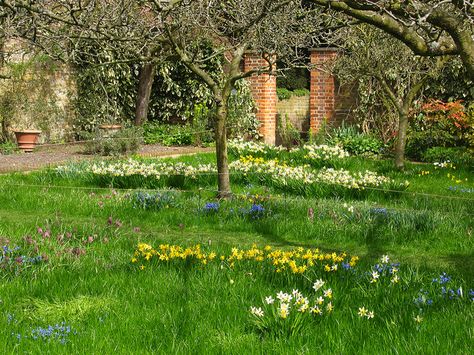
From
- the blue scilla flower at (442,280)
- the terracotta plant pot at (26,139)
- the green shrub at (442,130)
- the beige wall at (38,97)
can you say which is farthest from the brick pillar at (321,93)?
the blue scilla flower at (442,280)

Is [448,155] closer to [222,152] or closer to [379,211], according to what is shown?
[222,152]

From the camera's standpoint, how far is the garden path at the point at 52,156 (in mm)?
12227

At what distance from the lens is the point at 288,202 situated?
26.3 ft

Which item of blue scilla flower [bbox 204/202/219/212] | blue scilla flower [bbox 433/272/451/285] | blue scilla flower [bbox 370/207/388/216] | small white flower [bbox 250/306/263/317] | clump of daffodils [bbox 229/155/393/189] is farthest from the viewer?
clump of daffodils [bbox 229/155/393/189]

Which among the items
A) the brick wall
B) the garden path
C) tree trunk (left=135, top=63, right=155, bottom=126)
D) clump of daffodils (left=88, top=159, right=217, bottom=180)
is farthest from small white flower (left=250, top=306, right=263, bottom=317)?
the brick wall

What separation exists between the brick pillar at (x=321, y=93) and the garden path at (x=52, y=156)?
3697 mm

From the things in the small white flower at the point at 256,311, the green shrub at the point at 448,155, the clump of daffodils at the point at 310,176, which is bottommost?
the green shrub at the point at 448,155

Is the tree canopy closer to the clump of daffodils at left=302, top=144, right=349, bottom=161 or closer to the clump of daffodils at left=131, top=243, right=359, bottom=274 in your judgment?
the clump of daffodils at left=131, top=243, right=359, bottom=274

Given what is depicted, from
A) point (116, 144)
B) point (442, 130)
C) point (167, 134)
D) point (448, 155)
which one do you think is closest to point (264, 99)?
point (167, 134)

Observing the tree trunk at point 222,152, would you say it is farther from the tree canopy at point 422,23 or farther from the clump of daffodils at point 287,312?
the clump of daffodils at point 287,312

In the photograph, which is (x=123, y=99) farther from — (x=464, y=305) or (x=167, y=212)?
(x=464, y=305)

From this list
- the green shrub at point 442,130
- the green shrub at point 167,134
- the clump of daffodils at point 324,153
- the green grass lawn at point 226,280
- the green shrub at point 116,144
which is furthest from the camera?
the green shrub at point 167,134

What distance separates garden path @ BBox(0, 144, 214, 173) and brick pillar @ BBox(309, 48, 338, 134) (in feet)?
12.1

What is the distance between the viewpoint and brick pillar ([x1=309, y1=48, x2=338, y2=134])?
17906 mm
